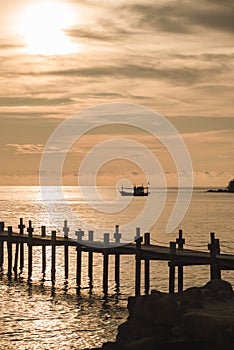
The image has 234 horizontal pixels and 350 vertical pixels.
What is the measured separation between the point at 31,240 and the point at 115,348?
23.4 metres

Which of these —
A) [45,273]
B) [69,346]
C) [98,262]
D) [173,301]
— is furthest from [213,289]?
[98,262]

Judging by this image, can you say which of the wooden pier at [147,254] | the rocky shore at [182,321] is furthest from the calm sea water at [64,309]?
the rocky shore at [182,321]

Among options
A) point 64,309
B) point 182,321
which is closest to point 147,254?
point 64,309

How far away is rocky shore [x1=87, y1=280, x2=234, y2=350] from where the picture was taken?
2116 centimetres

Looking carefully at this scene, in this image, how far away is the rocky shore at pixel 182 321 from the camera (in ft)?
69.4

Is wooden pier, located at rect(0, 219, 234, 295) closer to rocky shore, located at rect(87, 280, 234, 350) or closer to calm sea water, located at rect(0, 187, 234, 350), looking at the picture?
calm sea water, located at rect(0, 187, 234, 350)

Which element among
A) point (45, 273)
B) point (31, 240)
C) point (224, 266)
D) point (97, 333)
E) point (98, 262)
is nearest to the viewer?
point (97, 333)

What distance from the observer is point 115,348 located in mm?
22500

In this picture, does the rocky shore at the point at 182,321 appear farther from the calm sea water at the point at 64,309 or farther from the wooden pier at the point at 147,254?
the wooden pier at the point at 147,254

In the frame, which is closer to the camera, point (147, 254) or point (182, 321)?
point (182, 321)

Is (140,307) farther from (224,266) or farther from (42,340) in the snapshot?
(224,266)

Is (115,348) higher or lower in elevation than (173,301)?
lower

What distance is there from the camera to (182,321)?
21672 mm

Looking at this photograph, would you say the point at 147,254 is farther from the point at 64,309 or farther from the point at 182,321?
the point at 182,321
